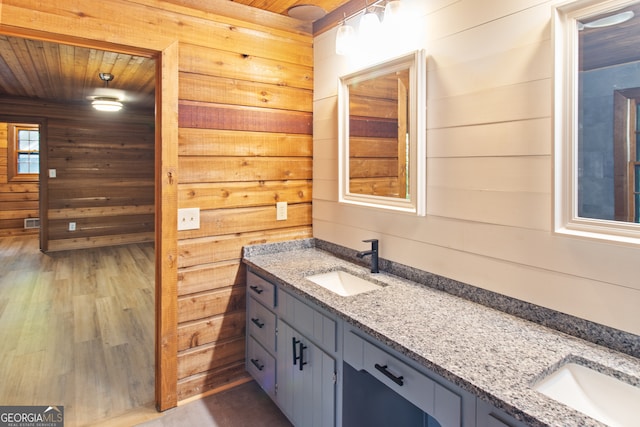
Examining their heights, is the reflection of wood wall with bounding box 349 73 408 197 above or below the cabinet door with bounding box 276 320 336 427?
above

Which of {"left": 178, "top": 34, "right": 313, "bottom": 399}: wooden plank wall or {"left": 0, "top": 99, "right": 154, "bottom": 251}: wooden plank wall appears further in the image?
{"left": 0, "top": 99, "right": 154, "bottom": 251}: wooden plank wall

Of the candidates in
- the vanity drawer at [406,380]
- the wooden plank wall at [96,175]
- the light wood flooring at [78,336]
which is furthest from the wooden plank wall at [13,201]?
the vanity drawer at [406,380]

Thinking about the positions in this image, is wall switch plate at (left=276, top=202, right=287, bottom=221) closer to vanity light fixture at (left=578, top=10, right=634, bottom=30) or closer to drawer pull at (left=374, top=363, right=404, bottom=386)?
drawer pull at (left=374, top=363, right=404, bottom=386)

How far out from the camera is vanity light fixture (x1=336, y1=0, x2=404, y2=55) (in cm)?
177

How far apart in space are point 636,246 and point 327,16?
1953 mm

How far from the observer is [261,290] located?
212 centimetres

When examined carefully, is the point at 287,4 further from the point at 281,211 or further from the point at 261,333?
the point at 261,333

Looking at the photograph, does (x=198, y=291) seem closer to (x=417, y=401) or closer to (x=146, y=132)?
(x=417, y=401)

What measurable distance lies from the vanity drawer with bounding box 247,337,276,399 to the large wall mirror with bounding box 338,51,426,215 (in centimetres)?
96

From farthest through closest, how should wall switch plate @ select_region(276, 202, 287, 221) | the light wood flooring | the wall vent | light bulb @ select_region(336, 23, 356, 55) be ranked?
the wall vent
wall switch plate @ select_region(276, 202, 287, 221)
the light wood flooring
light bulb @ select_region(336, 23, 356, 55)

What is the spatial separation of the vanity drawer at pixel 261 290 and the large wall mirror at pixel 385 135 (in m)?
0.65

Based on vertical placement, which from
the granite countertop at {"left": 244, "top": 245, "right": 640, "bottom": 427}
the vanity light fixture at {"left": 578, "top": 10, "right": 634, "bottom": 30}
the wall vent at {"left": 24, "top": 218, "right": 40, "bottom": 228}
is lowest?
the granite countertop at {"left": 244, "top": 245, "right": 640, "bottom": 427}

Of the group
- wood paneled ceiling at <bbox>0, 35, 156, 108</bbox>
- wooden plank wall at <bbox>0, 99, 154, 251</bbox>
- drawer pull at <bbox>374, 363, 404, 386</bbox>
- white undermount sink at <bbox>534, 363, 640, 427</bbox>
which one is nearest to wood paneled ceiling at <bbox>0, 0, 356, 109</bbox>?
wood paneled ceiling at <bbox>0, 35, 156, 108</bbox>

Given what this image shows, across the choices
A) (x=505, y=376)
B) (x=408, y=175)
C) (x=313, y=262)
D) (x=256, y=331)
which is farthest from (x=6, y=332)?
(x=505, y=376)
